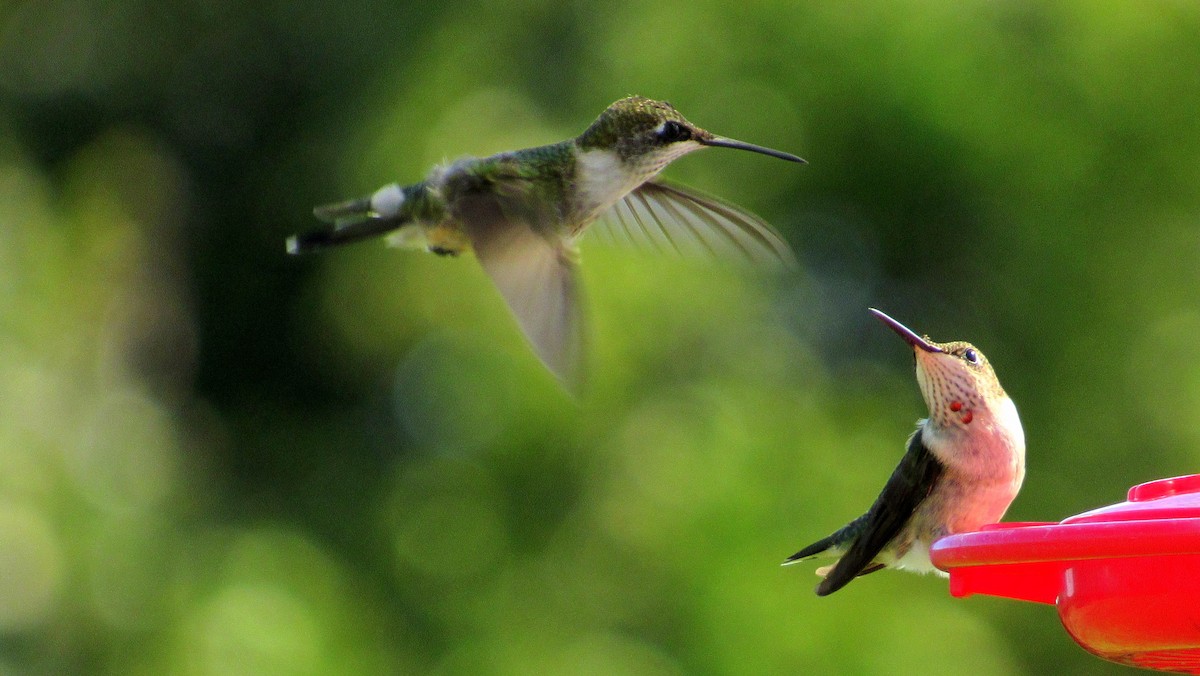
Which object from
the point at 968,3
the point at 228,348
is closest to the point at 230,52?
the point at 228,348

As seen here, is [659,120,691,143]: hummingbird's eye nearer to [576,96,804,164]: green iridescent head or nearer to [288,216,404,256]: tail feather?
[576,96,804,164]: green iridescent head

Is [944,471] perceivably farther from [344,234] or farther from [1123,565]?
[344,234]

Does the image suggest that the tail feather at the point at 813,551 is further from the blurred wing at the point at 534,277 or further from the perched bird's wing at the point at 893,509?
the blurred wing at the point at 534,277

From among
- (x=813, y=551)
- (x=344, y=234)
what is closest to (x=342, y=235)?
(x=344, y=234)

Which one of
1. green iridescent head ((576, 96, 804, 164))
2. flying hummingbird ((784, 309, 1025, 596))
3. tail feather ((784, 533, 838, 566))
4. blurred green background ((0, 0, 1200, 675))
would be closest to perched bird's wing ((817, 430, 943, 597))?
flying hummingbird ((784, 309, 1025, 596))

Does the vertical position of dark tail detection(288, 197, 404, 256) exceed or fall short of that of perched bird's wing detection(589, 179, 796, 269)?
it exceeds it

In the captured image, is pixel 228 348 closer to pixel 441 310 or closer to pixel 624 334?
pixel 441 310
